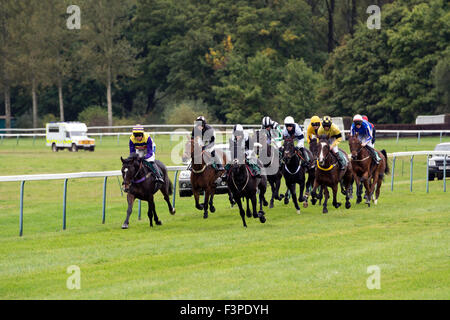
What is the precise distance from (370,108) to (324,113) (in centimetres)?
400

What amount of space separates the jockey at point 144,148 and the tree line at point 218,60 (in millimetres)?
37749

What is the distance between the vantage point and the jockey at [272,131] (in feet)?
56.3

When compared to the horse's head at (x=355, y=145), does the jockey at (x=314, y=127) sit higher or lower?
higher

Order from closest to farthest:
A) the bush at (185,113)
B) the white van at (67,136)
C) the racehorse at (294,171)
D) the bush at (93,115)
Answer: the racehorse at (294,171) → the white van at (67,136) → the bush at (185,113) → the bush at (93,115)

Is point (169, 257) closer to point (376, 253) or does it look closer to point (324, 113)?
point (376, 253)

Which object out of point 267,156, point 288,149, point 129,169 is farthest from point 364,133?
point 129,169

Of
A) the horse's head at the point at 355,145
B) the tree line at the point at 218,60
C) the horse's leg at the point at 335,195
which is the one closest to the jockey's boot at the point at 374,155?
the horse's head at the point at 355,145

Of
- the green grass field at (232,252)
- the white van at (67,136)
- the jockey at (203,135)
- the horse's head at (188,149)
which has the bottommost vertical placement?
the white van at (67,136)

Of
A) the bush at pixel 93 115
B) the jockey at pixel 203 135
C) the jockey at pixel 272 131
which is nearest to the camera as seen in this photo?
the jockey at pixel 203 135

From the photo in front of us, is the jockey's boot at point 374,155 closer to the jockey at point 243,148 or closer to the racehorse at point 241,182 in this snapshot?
the jockey at point 243,148

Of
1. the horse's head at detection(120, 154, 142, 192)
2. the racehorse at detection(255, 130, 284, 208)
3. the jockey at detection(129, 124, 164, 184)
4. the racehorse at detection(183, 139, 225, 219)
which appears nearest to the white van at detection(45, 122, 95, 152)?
the racehorse at detection(255, 130, 284, 208)

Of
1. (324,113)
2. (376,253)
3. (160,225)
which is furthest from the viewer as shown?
(324,113)
